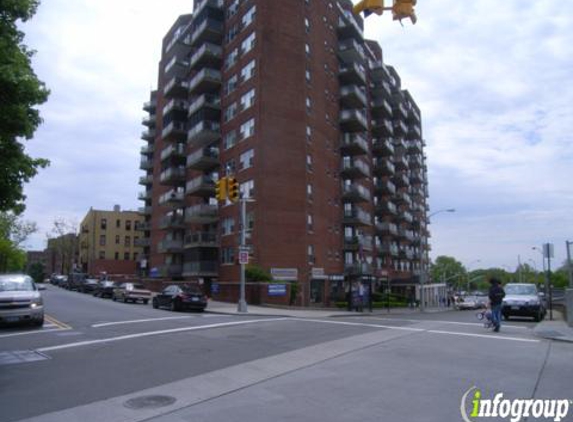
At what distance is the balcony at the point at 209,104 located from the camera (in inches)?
2044

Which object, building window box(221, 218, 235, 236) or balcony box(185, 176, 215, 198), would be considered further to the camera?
balcony box(185, 176, 215, 198)

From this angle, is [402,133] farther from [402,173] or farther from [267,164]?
[267,164]

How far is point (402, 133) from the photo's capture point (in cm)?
8156

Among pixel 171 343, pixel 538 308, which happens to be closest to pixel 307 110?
pixel 538 308

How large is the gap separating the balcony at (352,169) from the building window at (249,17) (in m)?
17.7

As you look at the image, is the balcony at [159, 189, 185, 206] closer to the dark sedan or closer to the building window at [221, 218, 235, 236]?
the building window at [221, 218, 235, 236]

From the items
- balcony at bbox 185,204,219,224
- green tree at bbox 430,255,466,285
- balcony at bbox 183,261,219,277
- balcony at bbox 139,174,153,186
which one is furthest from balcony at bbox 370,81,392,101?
green tree at bbox 430,255,466,285

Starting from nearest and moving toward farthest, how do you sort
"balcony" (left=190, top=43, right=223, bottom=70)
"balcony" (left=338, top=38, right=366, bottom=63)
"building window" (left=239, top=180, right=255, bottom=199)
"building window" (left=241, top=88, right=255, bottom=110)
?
"building window" (left=239, top=180, right=255, bottom=199) → "building window" (left=241, top=88, right=255, bottom=110) → "balcony" (left=190, top=43, right=223, bottom=70) → "balcony" (left=338, top=38, right=366, bottom=63)

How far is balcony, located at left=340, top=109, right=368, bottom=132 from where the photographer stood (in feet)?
183

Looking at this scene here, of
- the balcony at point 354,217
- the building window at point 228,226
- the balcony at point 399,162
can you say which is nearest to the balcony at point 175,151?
the building window at point 228,226

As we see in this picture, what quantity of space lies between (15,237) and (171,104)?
35643 millimetres

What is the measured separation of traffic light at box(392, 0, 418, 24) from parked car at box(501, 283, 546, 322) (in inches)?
703

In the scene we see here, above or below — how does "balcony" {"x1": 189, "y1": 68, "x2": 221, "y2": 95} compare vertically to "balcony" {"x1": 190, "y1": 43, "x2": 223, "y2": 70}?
below

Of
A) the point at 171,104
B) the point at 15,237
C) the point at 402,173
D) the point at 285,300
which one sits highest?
the point at 171,104
